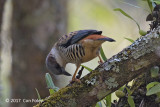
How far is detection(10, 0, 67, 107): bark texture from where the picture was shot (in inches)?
179

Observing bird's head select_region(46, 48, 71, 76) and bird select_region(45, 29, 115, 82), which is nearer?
bird select_region(45, 29, 115, 82)

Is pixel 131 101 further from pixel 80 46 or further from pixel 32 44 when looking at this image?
pixel 32 44

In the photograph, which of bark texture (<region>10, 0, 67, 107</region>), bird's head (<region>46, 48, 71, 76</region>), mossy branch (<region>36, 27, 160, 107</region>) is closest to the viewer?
mossy branch (<region>36, 27, 160, 107</region>)

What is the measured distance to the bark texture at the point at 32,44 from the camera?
454 centimetres

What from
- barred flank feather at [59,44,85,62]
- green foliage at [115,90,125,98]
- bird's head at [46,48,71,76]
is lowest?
green foliage at [115,90,125,98]

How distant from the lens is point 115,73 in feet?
5.49

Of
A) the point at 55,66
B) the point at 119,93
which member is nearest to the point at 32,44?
the point at 55,66

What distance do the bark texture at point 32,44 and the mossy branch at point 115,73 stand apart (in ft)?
9.19

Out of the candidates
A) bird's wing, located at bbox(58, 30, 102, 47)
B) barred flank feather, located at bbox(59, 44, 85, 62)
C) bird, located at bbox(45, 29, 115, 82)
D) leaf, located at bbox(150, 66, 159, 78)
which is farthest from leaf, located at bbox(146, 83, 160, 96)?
barred flank feather, located at bbox(59, 44, 85, 62)

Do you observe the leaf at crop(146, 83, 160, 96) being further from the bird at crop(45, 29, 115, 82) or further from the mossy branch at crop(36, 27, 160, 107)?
the bird at crop(45, 29, 115, 82)

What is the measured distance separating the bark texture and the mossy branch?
280 cm

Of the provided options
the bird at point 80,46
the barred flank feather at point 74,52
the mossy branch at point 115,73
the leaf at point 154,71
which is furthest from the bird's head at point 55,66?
the leaf at point 154,71

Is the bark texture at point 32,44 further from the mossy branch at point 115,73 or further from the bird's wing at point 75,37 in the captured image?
the mossy branch at point 115,73

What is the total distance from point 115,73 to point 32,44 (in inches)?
120
